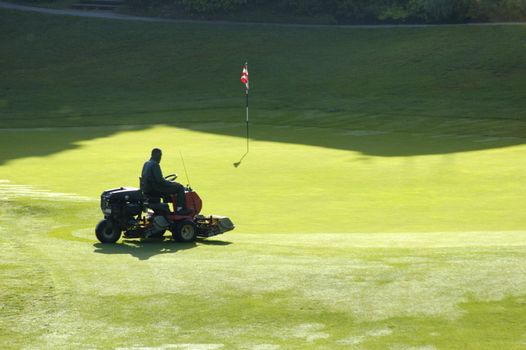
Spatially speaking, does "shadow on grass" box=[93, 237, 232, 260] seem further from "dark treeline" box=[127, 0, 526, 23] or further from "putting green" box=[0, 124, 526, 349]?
"dark treeline" box=[127, 0, 526, 23]

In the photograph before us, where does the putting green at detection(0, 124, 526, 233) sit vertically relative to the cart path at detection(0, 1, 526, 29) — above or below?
below

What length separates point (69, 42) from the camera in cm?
7338

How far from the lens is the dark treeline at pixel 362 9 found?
6862 cm

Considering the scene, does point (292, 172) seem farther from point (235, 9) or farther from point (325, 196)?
point (235, 9)

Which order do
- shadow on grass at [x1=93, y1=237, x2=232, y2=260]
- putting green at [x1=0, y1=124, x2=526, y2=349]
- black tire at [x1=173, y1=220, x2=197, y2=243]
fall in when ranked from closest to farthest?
putting green at [x1=0, y1=124, x2=526, y2=349] < shadow on grass at [x1=93, y1=237, x2=232, y2=260] < black tire at [x1=173, y1=220, x2=197, y2=243]

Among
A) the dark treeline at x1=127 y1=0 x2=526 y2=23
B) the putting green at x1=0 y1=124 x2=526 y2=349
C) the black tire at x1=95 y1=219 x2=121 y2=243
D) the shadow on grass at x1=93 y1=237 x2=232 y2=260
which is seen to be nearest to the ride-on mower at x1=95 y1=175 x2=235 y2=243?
the black tire at x1=95 y1=219 x2=121 y2=243

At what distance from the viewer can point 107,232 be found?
19312mm

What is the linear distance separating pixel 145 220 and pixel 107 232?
0.76 metres

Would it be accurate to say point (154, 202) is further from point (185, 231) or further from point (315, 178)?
point (315, 178)

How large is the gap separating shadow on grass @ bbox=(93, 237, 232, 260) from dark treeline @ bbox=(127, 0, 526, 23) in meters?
51.4

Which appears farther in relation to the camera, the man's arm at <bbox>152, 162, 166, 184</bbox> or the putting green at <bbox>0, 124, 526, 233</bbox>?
the putting green at <bbox>0, 124, 526, 233</bbox>

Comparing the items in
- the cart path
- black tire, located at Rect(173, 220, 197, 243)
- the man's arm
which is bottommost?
black tire, located at Rect(173, 220, 197, 243)

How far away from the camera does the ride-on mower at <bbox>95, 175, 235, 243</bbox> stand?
19.3 meters

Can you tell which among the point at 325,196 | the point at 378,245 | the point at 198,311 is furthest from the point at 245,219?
the point at 198,311
